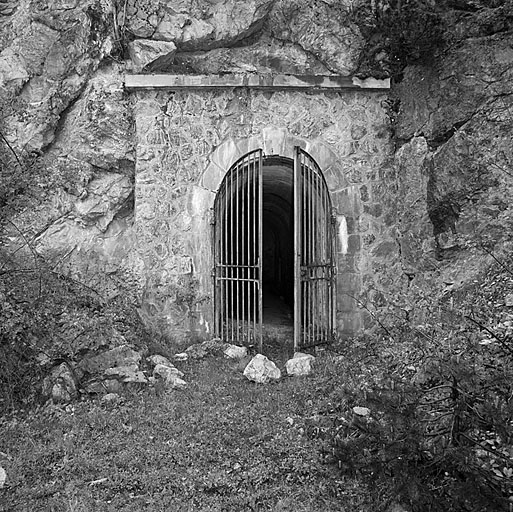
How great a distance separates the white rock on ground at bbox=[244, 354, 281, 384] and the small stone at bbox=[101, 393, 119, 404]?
4.33 feet

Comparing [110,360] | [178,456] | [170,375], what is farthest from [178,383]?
[178,456]

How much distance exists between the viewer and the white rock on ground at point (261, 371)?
5.38m

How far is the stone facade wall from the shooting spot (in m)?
6.71

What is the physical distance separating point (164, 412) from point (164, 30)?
4.70 m

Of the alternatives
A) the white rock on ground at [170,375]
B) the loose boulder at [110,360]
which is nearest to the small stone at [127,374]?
the loose boulder at [110,360]

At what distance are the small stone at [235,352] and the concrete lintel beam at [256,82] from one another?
318 centimetres

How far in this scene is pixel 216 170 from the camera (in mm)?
6785

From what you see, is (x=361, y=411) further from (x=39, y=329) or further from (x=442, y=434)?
(x=39, y=329)

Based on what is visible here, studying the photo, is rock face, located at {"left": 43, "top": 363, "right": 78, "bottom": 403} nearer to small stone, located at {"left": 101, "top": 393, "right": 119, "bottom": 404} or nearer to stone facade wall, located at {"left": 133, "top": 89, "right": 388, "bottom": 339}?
small stone, located at {"left": 101, "top": 393, "right": 119, "bottom": 404}

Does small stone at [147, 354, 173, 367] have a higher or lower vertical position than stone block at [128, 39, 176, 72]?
lower

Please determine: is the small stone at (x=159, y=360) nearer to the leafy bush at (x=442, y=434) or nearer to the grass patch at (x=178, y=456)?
the grass patch at (x=178, y=456)

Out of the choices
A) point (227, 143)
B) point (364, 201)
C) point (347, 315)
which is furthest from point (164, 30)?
point (347, 315)

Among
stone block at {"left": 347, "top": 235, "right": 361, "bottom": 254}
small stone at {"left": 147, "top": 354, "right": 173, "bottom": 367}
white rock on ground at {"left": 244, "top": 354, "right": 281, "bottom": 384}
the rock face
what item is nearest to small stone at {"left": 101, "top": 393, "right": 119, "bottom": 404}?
the rock face

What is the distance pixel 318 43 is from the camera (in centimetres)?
699
